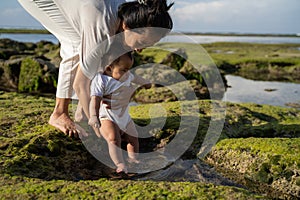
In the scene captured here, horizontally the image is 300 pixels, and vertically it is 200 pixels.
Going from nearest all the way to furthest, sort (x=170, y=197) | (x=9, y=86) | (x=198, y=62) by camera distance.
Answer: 1. (x=170, y=197)
2. (x=9, y=86)
3. (x=198, y=62)

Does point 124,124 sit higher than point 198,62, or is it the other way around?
point 124,124

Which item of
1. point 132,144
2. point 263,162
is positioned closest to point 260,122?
point 263,162

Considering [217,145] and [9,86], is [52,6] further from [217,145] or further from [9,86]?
[9,86]

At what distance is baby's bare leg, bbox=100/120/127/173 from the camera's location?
140 inches

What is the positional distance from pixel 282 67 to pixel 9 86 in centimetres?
1685

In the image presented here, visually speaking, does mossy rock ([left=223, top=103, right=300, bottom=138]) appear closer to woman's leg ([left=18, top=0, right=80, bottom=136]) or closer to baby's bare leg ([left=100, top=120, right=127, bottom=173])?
baby's bare leg ([left=100, top=120, right=127, bottom=173])

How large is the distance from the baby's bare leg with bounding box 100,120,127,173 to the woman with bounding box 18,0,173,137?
0.28 metres

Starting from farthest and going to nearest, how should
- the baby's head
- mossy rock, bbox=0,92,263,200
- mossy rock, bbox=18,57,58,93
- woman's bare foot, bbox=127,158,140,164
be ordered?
mossy rock, bbox=18,57,58,93
the baby's head
woman's bare foot, bbox=127,158,140,164
mossy rock, bbox=0,92,263,200

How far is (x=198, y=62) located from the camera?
14.6 m

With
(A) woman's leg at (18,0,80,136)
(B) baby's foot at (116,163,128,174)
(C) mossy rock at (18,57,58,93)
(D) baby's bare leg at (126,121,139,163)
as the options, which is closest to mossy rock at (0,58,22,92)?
(C) mossy rock at (18,57,58,93)

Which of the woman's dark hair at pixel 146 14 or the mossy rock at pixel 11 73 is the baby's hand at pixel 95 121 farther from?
the mossy rock at pixel 11 73

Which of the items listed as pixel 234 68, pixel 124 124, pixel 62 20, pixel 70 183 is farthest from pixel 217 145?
pixel 234 68

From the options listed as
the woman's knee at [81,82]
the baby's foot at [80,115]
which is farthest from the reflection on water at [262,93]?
the woman's knee at [81,82]

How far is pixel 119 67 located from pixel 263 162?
5.90 feet
